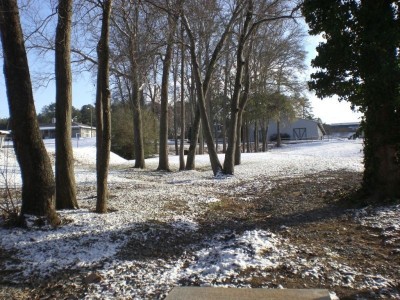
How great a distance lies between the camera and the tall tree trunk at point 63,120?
849 cm

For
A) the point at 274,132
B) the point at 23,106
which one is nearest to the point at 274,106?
the point at 23,106

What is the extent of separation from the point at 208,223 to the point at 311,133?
71768 millimetres

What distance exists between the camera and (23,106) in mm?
7004

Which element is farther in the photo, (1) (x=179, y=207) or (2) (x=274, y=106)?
(2) (x=274, y=106)

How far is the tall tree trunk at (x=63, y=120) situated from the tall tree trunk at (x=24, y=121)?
1335mm

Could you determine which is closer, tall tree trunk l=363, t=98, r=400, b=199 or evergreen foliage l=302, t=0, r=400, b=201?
evergreen foliage l=302, t=0, r=400, b=201

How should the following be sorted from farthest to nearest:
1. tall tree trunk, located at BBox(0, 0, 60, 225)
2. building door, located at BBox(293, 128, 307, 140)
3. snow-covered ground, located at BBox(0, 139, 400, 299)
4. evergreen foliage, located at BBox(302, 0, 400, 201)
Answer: building door, located at BBox(293, 128, 307, 140) < evergreen foliage, located at BBox(302, 0, 400, 201) < tall tree trunk, located at BBox(0, 0, 60, 225) < snow-covered ground, located at BBox(0, 139, 400, 299)

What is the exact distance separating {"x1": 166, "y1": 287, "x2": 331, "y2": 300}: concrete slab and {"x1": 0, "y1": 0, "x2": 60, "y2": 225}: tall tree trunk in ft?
11.2

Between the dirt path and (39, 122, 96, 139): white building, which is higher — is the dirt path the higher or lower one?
the lower one

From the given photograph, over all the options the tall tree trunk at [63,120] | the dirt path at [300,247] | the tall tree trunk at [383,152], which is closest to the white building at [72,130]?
the tall tree trunk at [63,120]

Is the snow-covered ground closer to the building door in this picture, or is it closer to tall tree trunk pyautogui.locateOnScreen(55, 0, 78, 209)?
tall tree trunk pyautogui.locateOnScreen(55, 0, 78, 209)

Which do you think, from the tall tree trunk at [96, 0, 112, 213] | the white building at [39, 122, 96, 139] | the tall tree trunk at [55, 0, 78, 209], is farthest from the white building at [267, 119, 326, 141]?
the tall tree trunk at [96, 0, 112, 213]

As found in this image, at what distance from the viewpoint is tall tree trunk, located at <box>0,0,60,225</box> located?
22.9 ft

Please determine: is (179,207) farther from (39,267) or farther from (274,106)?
(274,106)
